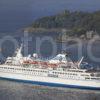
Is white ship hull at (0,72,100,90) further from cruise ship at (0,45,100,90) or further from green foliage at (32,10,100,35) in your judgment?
green foliage at (32,10,100,35)

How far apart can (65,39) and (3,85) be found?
32.1m

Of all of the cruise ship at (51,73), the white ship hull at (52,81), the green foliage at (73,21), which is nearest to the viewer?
the white ship hull at (52,81)

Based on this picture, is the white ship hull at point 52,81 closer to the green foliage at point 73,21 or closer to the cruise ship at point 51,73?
the cruise ship at point 51,73

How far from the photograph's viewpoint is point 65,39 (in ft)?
210

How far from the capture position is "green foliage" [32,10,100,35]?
69312 mm

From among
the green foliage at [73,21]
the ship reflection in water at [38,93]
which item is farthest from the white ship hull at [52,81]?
the green foliage at [73,21]

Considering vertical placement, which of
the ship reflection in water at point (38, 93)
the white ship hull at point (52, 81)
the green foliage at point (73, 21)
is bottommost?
the ship reflection in water at point (38, 93)

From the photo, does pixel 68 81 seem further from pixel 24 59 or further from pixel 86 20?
pixel 86 20

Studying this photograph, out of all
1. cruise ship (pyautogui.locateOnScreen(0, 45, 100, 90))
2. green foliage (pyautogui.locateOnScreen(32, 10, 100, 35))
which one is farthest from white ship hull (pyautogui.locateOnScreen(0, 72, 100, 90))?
green foliage (pyautogui.locateOnScreen(32, 10, 100, 35))

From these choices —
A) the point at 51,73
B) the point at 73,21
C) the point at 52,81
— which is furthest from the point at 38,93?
the point at 73,21

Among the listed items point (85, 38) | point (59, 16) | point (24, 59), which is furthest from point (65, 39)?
point (24, 59)

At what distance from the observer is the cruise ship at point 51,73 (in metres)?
32.2

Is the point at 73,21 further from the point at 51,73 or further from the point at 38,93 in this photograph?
the point at 38,93

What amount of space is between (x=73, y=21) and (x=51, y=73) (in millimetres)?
42239
